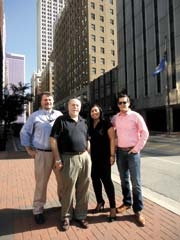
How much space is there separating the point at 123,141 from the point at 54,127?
115 centimetres

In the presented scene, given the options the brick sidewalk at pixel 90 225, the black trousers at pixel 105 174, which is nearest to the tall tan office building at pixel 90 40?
the brick sidewalk at pixel 90 225

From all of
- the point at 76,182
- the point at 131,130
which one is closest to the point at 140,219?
the point at 76,182

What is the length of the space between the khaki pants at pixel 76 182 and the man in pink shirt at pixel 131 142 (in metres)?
0.62

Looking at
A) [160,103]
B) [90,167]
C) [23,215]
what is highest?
[160,103]

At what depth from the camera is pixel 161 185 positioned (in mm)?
8109

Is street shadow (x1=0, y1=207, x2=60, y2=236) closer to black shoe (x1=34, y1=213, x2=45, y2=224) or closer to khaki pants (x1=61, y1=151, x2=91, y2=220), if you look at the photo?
black shoe (x1=34, y1=213, x2=45, y2=224)

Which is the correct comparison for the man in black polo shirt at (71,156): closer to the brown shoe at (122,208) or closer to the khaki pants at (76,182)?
the khaki pants at (76,182)

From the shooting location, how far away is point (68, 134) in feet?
15.8

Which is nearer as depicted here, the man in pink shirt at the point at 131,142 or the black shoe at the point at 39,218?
the black shoe at the point at 39,218

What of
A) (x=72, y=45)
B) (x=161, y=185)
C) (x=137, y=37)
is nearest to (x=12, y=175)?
(x=161, y=185)

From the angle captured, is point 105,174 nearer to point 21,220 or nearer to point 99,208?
point 99,208

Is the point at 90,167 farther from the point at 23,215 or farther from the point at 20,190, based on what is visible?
the point at 20,190

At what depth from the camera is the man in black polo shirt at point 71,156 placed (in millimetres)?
4840

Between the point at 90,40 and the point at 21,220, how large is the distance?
266ft
